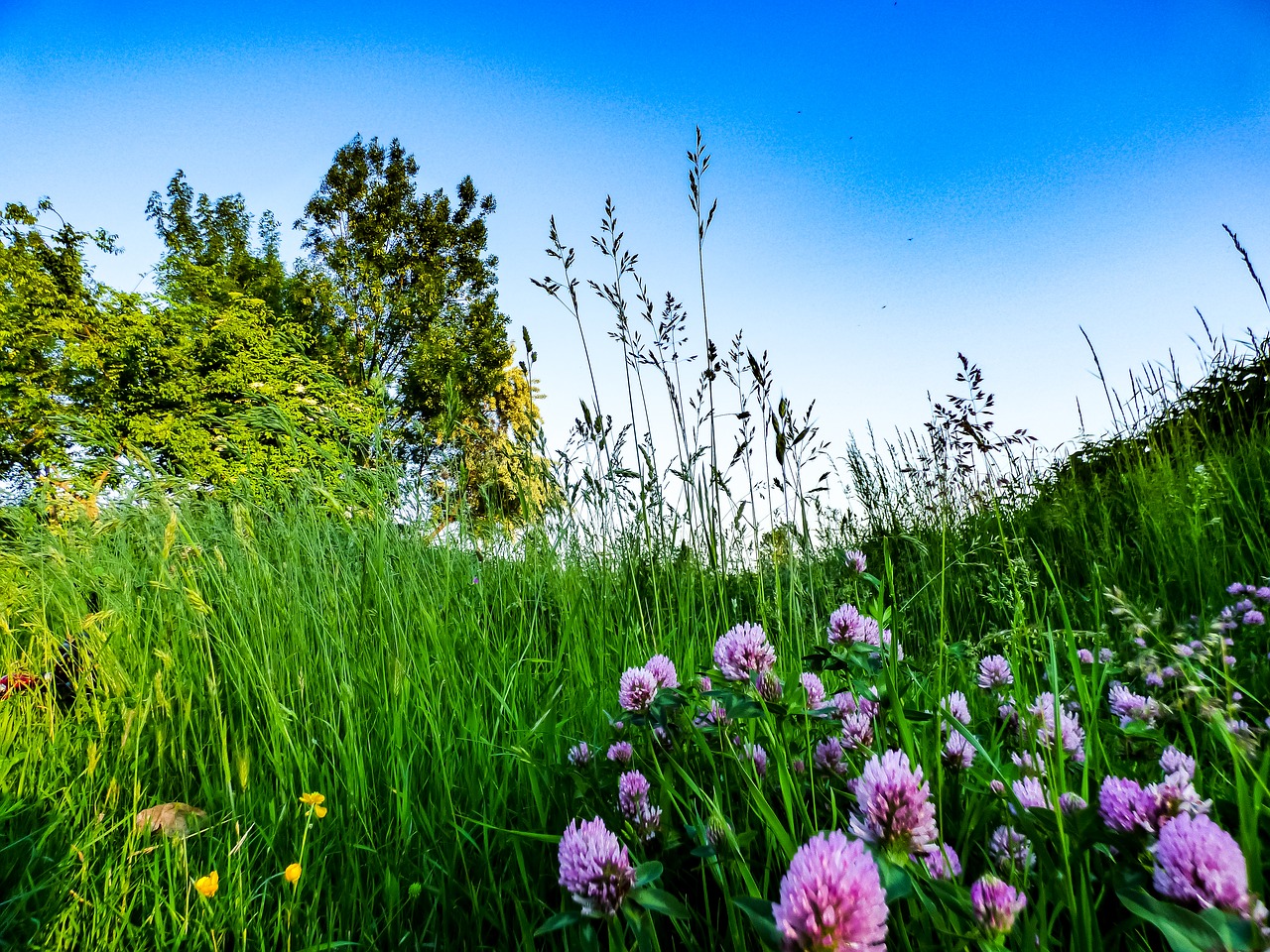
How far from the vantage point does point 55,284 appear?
45.3 feet

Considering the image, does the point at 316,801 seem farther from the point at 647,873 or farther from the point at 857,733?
the point at 857,733

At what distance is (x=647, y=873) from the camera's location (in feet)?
2.28

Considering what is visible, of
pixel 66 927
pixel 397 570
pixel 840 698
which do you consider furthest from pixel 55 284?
pixel 840 698

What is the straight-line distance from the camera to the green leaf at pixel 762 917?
518 mm

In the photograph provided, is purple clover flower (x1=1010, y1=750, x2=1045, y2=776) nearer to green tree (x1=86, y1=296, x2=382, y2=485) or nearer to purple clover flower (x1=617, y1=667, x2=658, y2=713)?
→ purple clover flower (x1=617, y1=667, x2=658, y2=713)

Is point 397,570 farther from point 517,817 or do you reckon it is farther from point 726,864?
point 726,864

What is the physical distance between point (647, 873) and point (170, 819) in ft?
4.44

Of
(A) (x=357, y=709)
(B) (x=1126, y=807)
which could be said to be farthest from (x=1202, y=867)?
(A) (x=357, y=709)

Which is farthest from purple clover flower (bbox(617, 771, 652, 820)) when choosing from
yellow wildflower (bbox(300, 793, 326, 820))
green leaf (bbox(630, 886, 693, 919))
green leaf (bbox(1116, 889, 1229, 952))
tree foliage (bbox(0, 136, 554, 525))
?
tree foliage (bbox(0, 136, 554, 525))

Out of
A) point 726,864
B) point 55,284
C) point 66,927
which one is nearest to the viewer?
point 726,864

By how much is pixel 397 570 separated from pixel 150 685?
2.84ft

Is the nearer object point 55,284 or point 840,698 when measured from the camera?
point 840,698

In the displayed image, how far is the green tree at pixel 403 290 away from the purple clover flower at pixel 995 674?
1654cm

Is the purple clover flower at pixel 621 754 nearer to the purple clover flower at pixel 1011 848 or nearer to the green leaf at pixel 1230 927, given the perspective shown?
the purple clover flower at pixel 1011 848
